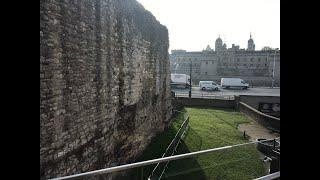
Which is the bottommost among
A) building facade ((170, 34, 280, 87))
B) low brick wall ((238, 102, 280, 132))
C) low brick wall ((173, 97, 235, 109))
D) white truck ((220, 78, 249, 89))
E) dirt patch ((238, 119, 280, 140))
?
dirt patch ((238, 119, 280, 140))

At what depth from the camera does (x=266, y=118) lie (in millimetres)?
20344

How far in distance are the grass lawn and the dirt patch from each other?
542mm

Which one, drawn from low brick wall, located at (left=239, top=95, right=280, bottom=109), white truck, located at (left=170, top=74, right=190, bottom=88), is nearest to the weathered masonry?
low brick wall, located at (left=239, top=95, right=280, bottom=109)

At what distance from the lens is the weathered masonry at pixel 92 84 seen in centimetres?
607

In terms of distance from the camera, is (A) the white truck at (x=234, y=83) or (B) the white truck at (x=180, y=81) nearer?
(A) the white truck at (x=234, y=83)

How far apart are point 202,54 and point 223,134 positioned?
61774mm

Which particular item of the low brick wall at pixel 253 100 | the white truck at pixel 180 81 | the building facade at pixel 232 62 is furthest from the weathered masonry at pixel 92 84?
the building facade at pixel 232 62

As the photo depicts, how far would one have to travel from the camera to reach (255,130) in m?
19.0

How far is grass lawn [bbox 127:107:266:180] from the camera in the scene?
14.5 ft

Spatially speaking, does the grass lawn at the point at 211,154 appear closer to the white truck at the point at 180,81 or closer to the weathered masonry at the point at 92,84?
the weathered masonry at the point at 92,84

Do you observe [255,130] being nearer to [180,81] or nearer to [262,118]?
[262,118]

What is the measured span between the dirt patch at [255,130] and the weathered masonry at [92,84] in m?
6.58

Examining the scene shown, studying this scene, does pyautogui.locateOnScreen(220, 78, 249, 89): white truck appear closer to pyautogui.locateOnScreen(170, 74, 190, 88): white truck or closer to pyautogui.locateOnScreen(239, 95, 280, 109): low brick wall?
pyautogui.locateOnScreen(170, 74, 190, 88): white truck

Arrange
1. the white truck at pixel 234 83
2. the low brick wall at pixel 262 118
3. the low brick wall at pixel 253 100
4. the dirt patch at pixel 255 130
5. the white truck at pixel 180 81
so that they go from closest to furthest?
the dirt patch at pixel 255 130
the low brick wall at pixel 262 118
the low brick wall at pixel 253 100
the white truck at pixel 234 83
the white truck at pixel 180 81
